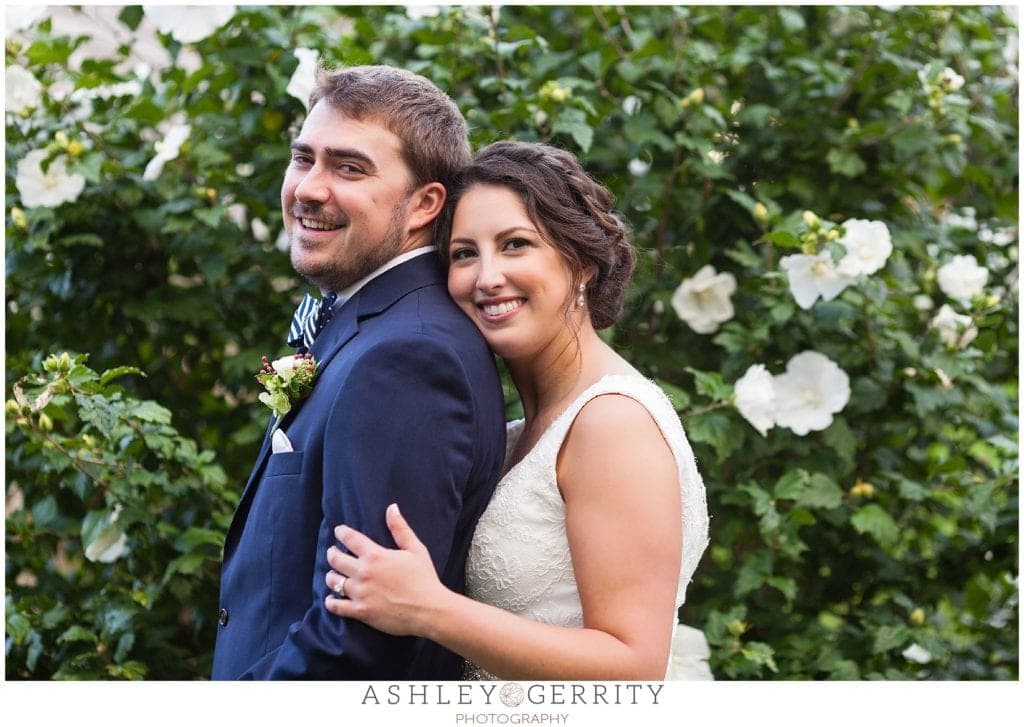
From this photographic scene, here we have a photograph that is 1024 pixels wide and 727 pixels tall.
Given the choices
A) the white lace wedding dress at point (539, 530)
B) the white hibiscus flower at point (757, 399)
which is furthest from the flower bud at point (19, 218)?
the white hibiscus flower at point (757, 399)

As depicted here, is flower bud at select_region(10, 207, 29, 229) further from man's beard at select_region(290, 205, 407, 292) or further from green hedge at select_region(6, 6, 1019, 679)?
man's beard at select_region(290, 205, 407, 292)

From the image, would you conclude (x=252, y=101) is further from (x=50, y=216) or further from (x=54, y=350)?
(x=54, y=350)

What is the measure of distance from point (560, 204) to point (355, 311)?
407 mm

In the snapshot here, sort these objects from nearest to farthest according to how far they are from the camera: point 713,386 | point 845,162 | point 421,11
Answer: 1. point 713,386
2. point 421,11
3. point 845,162

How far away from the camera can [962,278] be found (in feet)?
9.42

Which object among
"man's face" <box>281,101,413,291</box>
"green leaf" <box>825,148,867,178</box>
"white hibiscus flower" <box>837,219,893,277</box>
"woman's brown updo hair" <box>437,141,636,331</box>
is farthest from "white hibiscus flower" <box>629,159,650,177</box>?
"man's face" <box>281,101,413,291</box>

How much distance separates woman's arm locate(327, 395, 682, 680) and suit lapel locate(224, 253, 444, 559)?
0.36 metres

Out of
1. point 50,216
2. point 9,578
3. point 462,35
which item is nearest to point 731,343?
point 462,35

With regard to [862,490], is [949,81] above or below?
above

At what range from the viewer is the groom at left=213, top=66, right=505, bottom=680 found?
1.58m

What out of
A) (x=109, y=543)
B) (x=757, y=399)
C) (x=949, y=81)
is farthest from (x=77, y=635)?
(x=949, y=81)

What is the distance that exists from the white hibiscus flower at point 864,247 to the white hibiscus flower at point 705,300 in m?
0.36

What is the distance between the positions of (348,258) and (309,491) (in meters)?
0.43

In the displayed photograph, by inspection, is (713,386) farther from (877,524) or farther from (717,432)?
(877,524)
